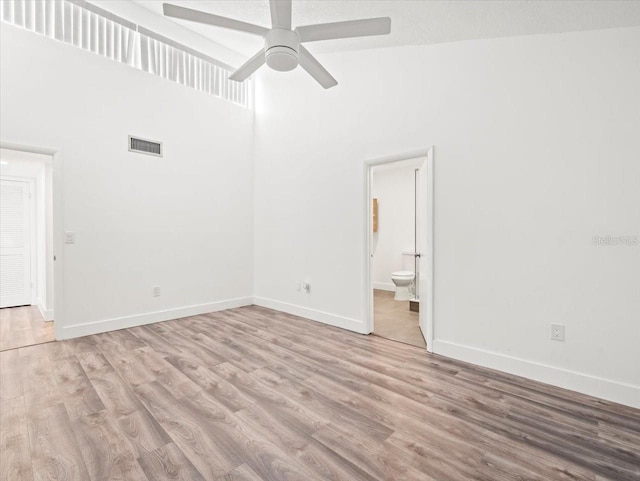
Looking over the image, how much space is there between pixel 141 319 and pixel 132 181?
68.5 inches

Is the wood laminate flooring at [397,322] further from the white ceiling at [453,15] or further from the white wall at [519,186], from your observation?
the white ceiling at [453,15]

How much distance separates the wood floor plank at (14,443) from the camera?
4.73ft

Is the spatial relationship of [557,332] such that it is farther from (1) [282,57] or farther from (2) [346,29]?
(1) [282,57]

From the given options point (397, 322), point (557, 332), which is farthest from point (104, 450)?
point (397, 322)

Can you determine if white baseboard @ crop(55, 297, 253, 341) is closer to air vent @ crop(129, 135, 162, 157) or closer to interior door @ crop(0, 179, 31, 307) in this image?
air vent @ crop(129, 135, 162, 157)

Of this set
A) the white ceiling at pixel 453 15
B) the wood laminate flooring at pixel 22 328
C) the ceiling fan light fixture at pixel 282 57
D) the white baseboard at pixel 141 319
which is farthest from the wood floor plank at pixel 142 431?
the white ceiling at pixel 453 15

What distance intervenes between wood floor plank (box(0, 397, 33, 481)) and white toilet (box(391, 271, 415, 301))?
4.64 metres

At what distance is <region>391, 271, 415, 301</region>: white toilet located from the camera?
206 inches

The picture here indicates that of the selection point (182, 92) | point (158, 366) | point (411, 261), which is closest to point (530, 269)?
point (158, 366)

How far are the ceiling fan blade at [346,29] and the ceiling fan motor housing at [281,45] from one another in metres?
0.11

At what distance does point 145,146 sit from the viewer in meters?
3.93


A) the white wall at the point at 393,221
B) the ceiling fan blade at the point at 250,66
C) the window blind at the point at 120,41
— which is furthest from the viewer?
the white wall at the point at 393,221

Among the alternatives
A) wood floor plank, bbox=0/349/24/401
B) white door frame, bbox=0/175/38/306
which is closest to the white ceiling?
wood floor plank, bbox=0/349/24/401

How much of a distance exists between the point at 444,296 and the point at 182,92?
4.24 m
